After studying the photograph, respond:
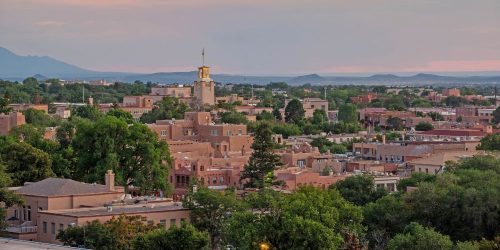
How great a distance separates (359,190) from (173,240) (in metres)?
19.5

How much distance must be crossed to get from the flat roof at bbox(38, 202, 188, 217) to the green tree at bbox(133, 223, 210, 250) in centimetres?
514

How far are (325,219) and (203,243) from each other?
4.37 meters

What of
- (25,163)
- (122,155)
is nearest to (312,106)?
(122,155)

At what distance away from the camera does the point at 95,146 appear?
6744 centimetres

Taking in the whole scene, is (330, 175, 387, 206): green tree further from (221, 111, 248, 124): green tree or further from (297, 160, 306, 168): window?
(221, 111, 248, 124): green tree

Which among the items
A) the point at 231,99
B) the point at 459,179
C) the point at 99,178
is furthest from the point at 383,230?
the point at 231,99

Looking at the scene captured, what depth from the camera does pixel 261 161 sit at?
7200cm

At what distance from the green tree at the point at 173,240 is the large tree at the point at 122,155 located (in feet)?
65.0

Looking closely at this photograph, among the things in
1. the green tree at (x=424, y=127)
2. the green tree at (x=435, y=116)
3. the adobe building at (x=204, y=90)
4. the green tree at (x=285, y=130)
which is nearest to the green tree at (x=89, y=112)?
the green tree at (x=285, y=130)

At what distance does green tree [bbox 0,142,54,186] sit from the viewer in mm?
63875

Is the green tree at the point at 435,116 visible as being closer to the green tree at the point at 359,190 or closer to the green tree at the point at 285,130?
the green tree at the point at 285,130

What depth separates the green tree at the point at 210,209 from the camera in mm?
51562

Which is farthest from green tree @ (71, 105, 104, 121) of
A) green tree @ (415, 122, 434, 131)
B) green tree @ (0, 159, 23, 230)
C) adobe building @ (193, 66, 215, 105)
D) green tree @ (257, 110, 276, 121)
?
green tree @ (0, 159, 23, 230)

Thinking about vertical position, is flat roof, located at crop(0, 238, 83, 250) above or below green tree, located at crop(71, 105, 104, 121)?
above
